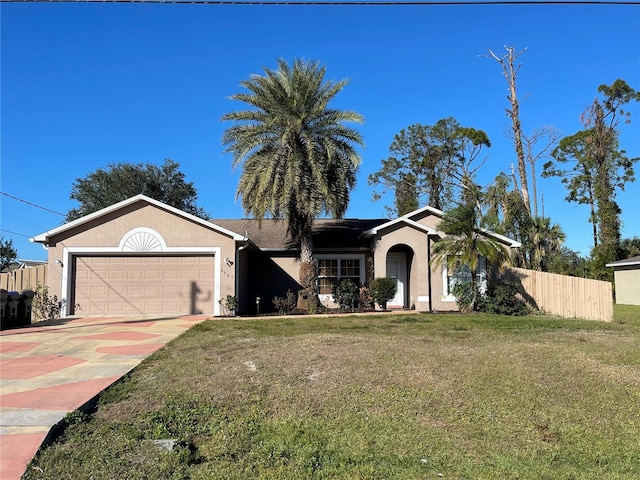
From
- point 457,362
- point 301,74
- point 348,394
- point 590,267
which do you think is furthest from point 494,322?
point 590,267

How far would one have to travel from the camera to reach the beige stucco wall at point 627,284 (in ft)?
90.3

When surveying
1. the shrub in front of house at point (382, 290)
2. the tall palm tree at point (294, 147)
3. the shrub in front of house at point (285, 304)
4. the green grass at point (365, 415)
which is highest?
the tall palm tree at point (294, 147)

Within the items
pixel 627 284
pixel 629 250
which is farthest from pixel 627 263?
pixel 629 250

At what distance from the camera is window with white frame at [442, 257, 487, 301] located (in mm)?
18812

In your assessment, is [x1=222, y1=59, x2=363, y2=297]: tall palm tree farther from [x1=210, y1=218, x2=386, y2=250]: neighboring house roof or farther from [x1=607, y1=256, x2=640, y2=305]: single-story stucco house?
[x1=607, y1=256, x2=640, y2=305]: single-story stucco house

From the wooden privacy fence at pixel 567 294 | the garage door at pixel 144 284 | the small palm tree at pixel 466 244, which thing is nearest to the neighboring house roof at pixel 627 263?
the wooden privacy fence at pixel 567 294

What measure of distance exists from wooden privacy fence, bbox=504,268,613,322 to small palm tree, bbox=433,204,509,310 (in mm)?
2304

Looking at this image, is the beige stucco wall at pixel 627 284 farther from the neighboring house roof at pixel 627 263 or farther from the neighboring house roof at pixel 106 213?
the neighboring house roof at pixel 106 213

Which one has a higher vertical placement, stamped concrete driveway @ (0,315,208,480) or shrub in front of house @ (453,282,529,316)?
shrub in front of house @ (453,282,529,316)

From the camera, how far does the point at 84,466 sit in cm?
428

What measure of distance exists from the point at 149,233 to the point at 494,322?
1192 cm

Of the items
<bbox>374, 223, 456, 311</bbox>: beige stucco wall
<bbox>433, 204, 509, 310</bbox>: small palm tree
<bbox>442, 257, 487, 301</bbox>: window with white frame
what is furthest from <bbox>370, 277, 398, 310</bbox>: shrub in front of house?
<bbox>442, 257, 487, 301</bbox>: window with white frame

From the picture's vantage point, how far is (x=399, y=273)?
2055 cm

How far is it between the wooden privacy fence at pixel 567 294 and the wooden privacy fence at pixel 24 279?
1767 centimetres
